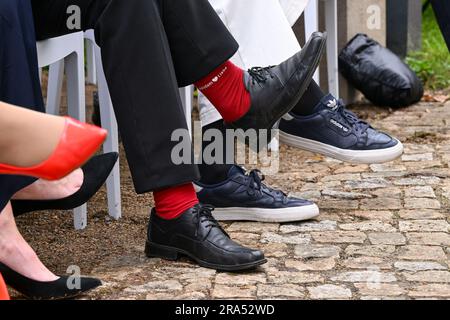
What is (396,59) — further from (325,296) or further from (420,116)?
(325,296)

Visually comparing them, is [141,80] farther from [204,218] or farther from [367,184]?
[367,184]

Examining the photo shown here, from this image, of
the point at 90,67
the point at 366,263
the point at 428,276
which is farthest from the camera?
the point at 90,67

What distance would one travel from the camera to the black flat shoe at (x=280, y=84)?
2568 mm

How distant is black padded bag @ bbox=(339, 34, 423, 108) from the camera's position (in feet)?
14.9

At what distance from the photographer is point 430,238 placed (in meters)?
2.66

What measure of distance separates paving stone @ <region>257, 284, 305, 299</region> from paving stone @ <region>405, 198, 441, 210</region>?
2.75ft

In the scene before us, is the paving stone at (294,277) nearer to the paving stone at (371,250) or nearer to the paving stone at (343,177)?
the paving stone at (371,250)

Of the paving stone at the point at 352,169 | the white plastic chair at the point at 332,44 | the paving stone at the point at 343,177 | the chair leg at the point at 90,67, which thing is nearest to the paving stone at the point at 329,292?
the paving stone at the point at 343,177

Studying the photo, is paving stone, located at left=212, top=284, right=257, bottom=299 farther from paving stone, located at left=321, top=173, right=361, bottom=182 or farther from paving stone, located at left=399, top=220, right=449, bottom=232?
paving stone, located at left=321, top=173, right=361, bottom=182

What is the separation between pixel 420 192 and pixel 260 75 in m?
0.83

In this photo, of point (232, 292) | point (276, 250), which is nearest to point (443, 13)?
point (276, 250)

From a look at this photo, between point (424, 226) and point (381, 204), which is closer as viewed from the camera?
point (424, 226)

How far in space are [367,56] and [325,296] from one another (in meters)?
2.55

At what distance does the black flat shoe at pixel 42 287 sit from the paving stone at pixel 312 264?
540mm
